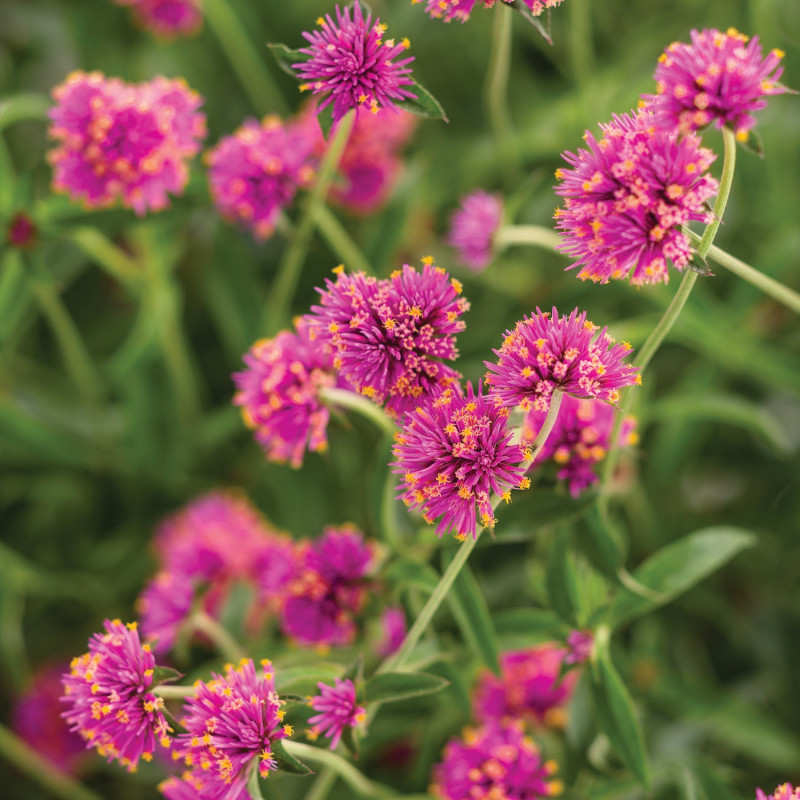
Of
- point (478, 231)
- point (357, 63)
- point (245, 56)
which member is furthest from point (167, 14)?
point (357, 63)

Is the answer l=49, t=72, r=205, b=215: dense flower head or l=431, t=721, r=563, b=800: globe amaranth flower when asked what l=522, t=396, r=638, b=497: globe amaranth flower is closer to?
l=431, t=721, r=563, b=800: globe amaranth flower

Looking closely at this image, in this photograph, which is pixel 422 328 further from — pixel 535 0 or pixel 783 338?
pixel 783 338

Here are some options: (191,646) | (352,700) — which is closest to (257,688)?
(352,700)

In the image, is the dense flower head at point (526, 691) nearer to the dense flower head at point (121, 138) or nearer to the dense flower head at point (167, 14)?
the dense flower head at point (121, 138)

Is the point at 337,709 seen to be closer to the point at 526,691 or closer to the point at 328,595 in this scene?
the point at 328,595

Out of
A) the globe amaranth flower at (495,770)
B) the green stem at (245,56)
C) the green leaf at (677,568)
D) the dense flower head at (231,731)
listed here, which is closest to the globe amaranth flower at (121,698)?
the dense flower head at (231,731)

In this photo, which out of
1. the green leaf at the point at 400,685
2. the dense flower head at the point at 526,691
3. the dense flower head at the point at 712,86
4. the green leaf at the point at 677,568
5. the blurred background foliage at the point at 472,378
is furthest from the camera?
the blurred background foliage at the point at 472,378
